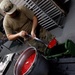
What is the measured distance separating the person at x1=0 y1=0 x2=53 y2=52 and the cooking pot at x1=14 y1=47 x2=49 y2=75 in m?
0.35

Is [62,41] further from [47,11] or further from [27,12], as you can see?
[27,12]

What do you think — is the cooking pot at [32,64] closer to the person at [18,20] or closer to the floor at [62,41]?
the floor at [62,41]

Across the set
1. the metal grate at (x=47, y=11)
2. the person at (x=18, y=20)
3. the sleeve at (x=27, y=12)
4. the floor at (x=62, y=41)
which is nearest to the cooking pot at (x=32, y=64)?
the floor at (x=62, y=41)

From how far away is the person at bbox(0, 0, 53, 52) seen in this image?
2053 mm

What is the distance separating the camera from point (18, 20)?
84.6 inches

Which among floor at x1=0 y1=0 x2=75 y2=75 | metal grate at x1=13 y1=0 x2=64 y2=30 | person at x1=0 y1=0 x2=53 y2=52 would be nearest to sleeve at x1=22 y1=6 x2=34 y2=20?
person at x1=0 y1=0 x2=53 y2=52

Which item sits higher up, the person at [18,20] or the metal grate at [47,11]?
the person at [18,20]

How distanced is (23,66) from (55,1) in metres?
1.74

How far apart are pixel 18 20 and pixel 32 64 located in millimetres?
794

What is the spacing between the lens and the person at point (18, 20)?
2.05 meters

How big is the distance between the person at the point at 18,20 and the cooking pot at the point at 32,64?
353 millimetres

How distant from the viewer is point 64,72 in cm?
162

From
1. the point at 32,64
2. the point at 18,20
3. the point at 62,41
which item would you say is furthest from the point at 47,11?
the point at 32,64

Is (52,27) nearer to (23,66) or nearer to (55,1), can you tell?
(55,1)
